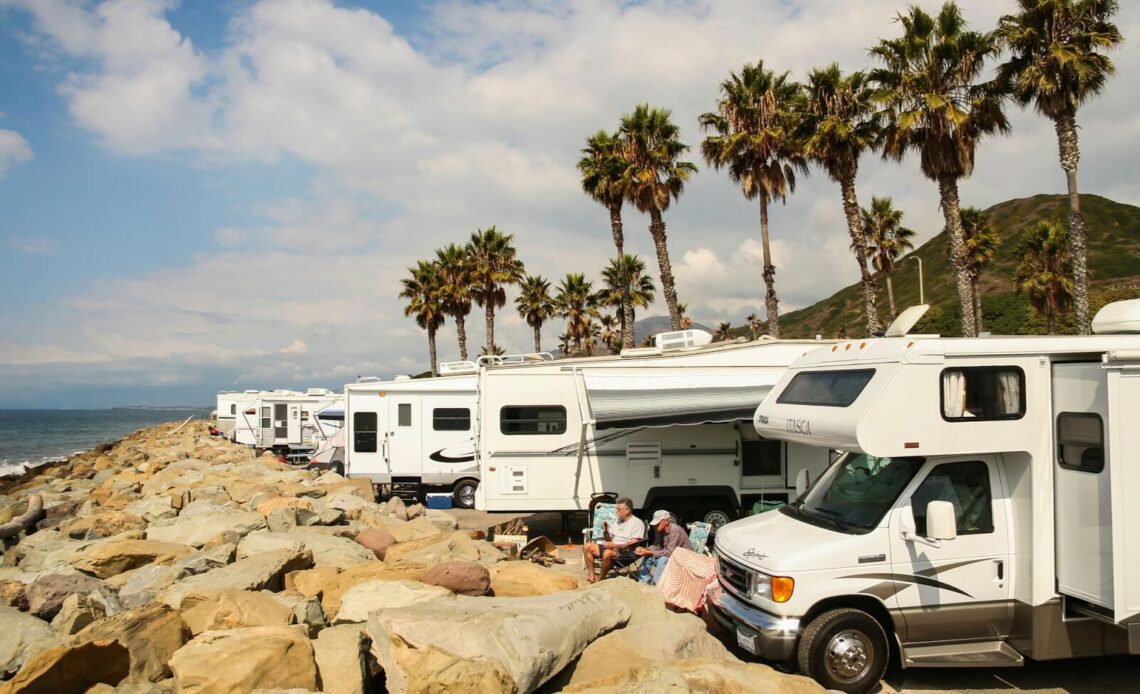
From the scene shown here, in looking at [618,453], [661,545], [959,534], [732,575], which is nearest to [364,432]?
[618,453]

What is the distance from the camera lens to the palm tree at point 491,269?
1516 inches

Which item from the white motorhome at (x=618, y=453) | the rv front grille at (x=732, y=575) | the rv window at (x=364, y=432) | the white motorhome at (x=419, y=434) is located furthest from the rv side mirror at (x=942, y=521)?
the rv window at (x=364, y=432)

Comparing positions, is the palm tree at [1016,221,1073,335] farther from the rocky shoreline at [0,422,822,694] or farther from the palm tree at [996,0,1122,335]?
the rocky shoreline at [0,422,822,694]

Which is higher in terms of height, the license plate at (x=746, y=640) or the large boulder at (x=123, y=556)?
the large boulder at (x=123, y=556)

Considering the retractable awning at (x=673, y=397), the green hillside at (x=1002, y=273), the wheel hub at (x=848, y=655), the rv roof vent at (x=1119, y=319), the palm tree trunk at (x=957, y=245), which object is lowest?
the wheel hub at (x=848, y=655)

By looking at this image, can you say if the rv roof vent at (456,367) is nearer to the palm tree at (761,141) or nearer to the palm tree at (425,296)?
the palm tree at (761,141)

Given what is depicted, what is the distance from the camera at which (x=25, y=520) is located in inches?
620

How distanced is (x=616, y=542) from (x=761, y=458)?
3670 mm

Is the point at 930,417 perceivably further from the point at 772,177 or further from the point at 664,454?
the point at 772,177

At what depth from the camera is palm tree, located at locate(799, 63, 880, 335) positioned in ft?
75.4

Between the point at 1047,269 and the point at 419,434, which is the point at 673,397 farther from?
the point at 1047,269

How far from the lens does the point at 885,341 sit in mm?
6891

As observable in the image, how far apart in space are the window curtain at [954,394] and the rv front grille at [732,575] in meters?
2.17

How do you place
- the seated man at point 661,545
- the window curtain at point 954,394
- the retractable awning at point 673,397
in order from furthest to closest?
1. the retractable awning at point 673,397
2. the seated man at point 661,545
3. the window curtain at point 954,394
